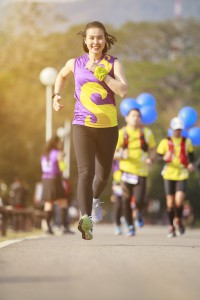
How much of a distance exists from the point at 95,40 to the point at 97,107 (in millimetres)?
634

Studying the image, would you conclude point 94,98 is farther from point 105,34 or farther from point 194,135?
point 194,135

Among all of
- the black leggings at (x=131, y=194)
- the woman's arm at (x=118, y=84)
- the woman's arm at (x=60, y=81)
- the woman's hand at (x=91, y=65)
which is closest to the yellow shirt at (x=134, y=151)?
the black leggings at (x=131, y=194)

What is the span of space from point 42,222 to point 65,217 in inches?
425

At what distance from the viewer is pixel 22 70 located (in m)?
56.8

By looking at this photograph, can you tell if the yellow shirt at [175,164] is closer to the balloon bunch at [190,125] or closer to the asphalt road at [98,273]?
the balloon bunch at [190,125]

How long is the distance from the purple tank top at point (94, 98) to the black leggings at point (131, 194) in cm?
466

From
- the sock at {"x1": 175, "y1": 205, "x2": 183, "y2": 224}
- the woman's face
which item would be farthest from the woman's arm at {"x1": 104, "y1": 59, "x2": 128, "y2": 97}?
the sock at {"x1": 175, "y1": 205, "x2": 183, "y2": 224}

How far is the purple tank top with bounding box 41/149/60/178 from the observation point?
1769 cm

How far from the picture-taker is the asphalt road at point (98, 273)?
6109mm

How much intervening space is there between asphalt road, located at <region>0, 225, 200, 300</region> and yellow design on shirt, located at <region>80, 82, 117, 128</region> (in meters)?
1.22

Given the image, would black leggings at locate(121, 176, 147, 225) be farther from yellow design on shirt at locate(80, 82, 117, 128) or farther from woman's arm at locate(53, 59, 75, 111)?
yellow design on shirt at locate(80, 82, 117, 128)

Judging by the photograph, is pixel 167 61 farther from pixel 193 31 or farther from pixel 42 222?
pixel 42 222

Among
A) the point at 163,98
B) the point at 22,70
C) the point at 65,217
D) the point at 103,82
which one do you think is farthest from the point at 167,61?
the point at 103,82

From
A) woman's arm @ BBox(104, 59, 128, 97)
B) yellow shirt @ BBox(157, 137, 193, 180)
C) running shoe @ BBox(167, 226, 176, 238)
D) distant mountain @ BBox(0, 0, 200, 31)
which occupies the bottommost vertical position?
running shoe @ BBox(167, 226, 176, 238)
